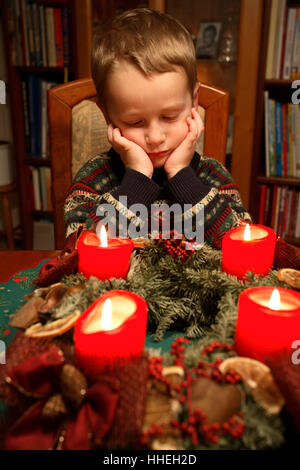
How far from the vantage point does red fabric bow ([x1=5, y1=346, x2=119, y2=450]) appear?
1.15 feet

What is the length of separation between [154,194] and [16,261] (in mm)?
379

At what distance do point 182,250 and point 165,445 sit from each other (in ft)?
1.18

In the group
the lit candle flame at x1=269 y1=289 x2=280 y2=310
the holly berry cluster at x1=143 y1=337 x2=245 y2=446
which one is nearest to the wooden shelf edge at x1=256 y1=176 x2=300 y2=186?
the lit candle flame at x1=269 y1=289 x2=280 y2=310

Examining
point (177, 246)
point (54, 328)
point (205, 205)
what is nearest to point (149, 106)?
point (205, 205)

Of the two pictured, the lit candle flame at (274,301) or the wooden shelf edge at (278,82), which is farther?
the wooden shelf edge at (278,82)

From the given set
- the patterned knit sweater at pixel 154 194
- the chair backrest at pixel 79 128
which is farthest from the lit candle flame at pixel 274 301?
the chair backrest at pixel 79 128

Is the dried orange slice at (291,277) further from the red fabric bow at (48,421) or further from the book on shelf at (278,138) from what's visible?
the book on shelf at (278,138)

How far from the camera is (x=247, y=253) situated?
583mm

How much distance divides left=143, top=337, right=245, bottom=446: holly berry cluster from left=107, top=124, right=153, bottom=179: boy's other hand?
0.67m

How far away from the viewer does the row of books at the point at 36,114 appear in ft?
7.23

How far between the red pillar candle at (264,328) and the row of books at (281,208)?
5.51 feet

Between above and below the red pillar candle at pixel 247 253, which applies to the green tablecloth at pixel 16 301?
below

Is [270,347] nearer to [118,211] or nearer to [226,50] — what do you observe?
[118,211]

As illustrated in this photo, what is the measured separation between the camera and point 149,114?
882 mm
